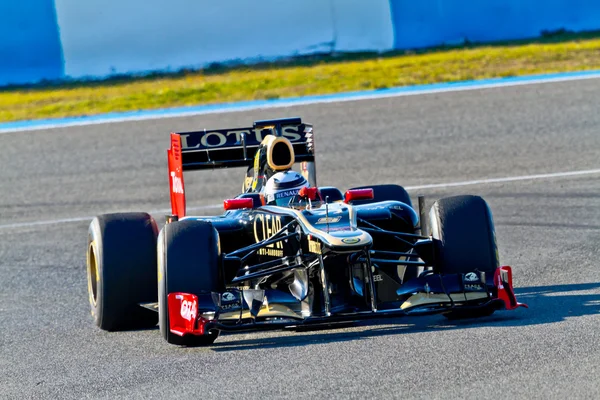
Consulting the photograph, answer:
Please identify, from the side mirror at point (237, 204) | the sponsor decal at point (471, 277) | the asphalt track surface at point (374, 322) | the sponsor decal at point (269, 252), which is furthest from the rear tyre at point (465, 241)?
the side mirror at point (237, 204)

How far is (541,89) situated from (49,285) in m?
9.75

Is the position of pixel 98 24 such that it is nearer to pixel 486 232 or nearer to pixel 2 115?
pixel 2 115

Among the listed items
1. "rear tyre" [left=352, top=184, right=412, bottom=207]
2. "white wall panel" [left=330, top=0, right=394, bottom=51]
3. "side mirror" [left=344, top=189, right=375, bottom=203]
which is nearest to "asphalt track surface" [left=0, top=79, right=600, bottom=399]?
"side mirror" [left=344, top=189, right=375, bottom=203]

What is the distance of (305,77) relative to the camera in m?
19.5

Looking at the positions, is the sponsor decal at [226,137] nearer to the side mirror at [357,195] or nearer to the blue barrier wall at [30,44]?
the side mirror at [357,195]

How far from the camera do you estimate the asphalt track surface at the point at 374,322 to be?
19.3 ft

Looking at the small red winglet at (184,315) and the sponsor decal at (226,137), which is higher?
the sponsor decal at (226,137)

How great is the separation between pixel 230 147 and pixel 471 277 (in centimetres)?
300

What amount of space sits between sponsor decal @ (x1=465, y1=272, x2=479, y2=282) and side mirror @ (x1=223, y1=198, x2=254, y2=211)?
1.77m

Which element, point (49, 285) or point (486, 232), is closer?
point (486, 232)

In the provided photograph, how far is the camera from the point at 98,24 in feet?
66.5

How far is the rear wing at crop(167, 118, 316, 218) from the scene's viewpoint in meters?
9.27

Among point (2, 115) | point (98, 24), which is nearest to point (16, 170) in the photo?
point (2, 115)

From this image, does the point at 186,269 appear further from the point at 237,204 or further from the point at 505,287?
the point at 505,287
